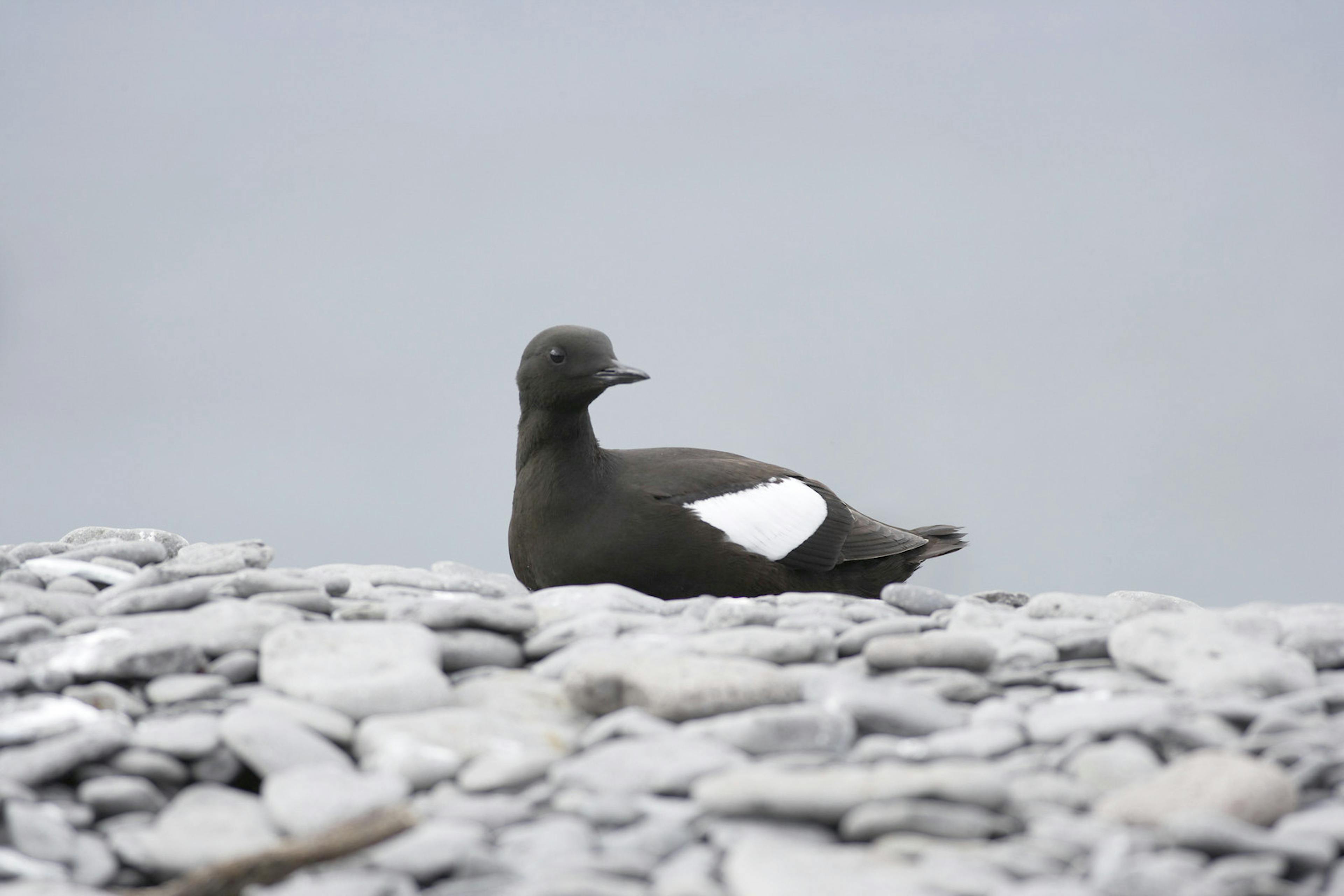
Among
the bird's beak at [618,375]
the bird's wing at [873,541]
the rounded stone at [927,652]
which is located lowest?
the rounded stone at [927,652]

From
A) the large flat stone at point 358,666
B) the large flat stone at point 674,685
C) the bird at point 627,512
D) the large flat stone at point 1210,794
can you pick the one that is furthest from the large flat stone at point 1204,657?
the bird at point 627,512

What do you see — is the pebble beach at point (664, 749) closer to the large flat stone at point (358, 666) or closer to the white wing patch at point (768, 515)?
the large flat stone at point (358, 666)

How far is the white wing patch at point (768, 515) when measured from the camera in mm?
5363

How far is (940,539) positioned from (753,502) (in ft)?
4.37

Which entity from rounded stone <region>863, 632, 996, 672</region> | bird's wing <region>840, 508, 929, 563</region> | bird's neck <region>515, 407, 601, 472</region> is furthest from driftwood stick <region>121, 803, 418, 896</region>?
bird's wing <region>840, 508, 929, 563</region>

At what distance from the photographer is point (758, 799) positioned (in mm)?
2441

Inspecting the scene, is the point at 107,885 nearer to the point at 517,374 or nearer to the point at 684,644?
the point at 684,644

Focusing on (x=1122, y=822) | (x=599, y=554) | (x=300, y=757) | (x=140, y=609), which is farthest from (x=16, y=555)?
(x=1122, y=822)

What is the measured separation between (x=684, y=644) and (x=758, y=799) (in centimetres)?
109

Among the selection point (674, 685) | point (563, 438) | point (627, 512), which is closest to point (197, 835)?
point (674, 685)

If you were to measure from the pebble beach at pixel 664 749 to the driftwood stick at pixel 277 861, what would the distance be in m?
0.03

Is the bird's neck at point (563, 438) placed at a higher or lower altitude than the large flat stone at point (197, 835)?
higher

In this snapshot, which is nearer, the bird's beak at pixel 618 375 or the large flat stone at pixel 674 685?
the large flat stone at pixel 674 685

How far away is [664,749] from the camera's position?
2768mm
